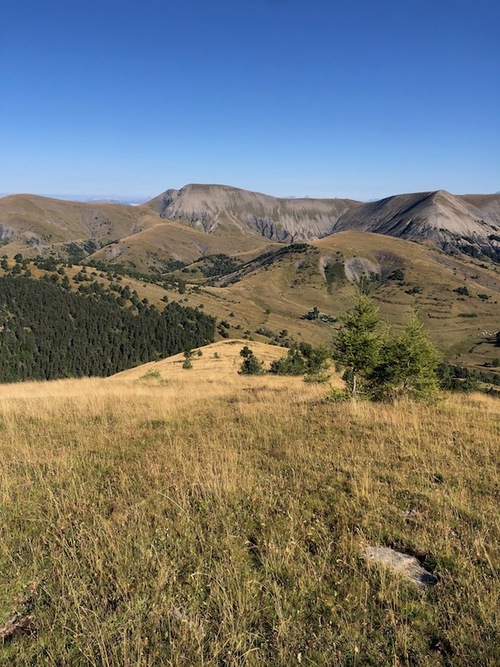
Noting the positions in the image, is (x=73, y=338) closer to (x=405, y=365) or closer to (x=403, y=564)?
(x=405, y=365)

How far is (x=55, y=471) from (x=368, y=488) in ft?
19.3

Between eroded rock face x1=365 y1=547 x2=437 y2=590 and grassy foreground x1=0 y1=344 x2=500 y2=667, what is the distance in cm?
13

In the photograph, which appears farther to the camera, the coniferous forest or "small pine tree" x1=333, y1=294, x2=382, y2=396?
the coniferous forest

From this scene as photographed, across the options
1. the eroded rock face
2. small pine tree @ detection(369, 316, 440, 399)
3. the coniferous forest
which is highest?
the eroded rock face

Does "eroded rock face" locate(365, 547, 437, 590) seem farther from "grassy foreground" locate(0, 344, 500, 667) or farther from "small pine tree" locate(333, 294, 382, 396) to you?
"small pine tree" locate(333, 294, 382, 396)

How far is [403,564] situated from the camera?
4691 millimetres

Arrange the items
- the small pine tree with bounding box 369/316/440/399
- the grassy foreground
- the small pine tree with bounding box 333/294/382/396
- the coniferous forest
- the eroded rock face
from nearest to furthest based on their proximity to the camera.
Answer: the grassy foreground, the eroded rock face, the small pine tree with bounding box 333/294/382/396, the small pine tree with bounding box 369/316/440/399, the coniferous forest

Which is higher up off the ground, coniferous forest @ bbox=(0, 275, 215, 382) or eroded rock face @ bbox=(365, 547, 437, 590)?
eroded rock face @ bbox=(365, 547, 437, 590)

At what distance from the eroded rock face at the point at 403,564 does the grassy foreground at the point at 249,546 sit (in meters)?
0.13

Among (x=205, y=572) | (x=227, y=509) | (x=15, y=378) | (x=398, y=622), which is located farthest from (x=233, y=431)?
(x=15, y=378)

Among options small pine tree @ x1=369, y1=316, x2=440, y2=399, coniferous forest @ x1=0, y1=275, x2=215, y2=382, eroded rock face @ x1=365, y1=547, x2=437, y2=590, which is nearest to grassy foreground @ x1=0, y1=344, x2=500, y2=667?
eroded rock face @ x1=365, y1=547, x2=437, y2=590

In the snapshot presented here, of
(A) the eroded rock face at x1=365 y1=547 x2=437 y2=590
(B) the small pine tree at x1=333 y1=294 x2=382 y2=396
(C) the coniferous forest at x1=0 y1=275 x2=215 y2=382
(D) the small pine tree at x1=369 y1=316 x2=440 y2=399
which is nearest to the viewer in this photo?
(A) the eroded rock face at x1=365 y1=547 x2=437 y2=590

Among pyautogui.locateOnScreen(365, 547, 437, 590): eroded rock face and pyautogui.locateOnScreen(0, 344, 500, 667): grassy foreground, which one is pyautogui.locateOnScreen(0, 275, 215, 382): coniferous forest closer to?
pyautogui.locateOnScreen(0, 344, 500, 667): grassy foreground

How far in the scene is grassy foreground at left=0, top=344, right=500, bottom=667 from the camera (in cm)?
358
